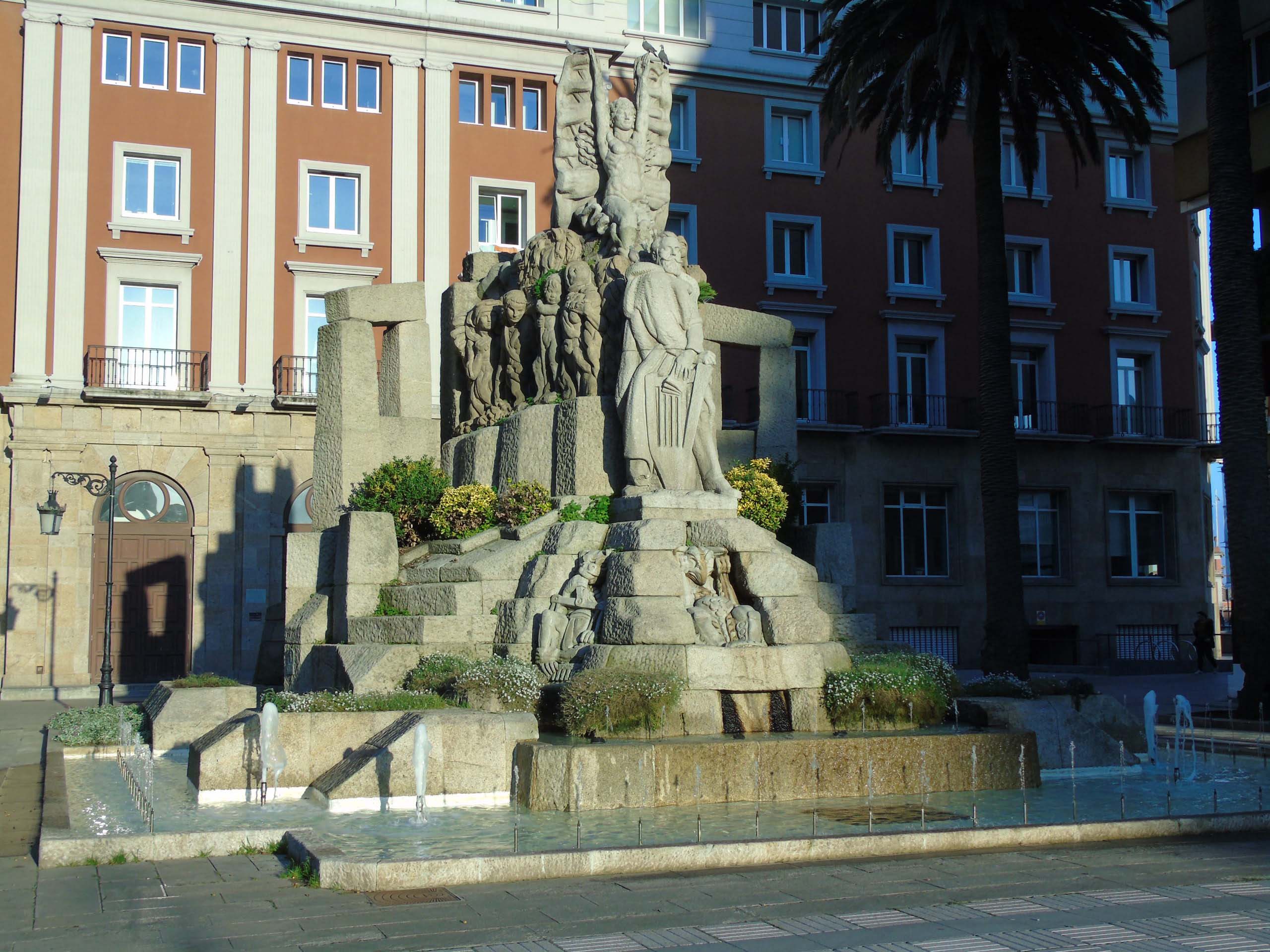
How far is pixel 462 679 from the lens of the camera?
43.5ft

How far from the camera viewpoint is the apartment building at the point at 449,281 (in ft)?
111

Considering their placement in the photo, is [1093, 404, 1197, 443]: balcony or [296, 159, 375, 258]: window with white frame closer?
[296, 159, 375, 258]: window with white frame

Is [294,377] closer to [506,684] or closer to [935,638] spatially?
[935,638]

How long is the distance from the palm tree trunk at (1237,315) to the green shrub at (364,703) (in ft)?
43.5

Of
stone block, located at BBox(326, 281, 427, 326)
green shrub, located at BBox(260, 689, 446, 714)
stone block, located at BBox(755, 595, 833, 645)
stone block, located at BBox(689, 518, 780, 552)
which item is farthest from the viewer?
stone block, located at BBox(326, 281, 427, 326)

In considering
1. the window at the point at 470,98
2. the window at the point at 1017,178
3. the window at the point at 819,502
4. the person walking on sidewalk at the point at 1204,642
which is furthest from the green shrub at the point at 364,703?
the window at the point at 1017,178

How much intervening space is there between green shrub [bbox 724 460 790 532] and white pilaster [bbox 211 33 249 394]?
2096 cm

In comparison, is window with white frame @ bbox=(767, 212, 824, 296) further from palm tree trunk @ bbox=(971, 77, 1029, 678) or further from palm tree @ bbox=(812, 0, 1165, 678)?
palm tree trunk @ bbox=(971, 77, 1029, 678)

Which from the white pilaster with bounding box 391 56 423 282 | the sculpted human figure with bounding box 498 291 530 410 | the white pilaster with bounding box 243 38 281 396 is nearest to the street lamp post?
the white pilaster with bounding box 243 38 281 396

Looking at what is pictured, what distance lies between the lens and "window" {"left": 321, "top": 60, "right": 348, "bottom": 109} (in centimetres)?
3678

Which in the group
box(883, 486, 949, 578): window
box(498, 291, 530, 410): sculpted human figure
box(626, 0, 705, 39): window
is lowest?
box(883, 486, 949, 578): window

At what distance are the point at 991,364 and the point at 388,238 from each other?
1705 cm

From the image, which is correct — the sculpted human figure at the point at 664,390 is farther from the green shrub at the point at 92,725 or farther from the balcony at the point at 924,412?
the balcony at the point at 924,412

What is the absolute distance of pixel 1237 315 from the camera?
71.4ft
